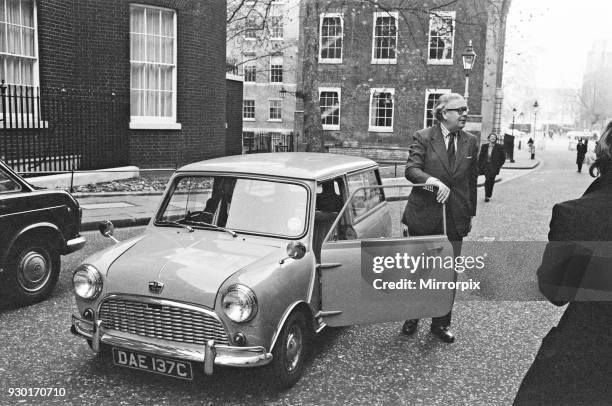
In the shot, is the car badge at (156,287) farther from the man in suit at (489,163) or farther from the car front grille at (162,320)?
the man in suit at (489,163)

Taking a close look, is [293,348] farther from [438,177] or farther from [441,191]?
[438,177]

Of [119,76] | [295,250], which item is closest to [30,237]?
A: [295,250]

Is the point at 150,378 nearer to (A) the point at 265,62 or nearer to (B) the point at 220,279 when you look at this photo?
(B) the point at 220,279

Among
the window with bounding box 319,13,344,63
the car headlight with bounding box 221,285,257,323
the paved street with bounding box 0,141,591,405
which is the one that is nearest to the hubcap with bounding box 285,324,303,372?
the paved street with bounding box 0,141,591,405

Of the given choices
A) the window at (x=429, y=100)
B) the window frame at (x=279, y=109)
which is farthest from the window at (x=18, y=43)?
the window frame at (x=279, y=109)

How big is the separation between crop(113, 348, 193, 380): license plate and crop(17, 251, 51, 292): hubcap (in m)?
2.36

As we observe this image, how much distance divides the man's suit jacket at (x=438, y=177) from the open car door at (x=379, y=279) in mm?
485

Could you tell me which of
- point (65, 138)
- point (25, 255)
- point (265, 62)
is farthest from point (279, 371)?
point (265, 62)

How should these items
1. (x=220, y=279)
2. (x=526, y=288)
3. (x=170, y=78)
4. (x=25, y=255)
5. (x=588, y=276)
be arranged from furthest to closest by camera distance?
(x=170, y=78) < (x=526, y=288) < (x=25, y=255) < (x=220, y=279) < (x=588, y=276)

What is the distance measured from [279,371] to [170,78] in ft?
44.9

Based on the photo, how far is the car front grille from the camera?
11.7 feet

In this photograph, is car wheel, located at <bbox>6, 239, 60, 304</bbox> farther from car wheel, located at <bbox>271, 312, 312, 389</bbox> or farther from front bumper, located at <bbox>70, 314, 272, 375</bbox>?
car wheel, located at <bbox>271, 312, 312, 389</bbox>

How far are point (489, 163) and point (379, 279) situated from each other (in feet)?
38.2

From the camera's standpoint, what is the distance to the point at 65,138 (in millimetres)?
13977
